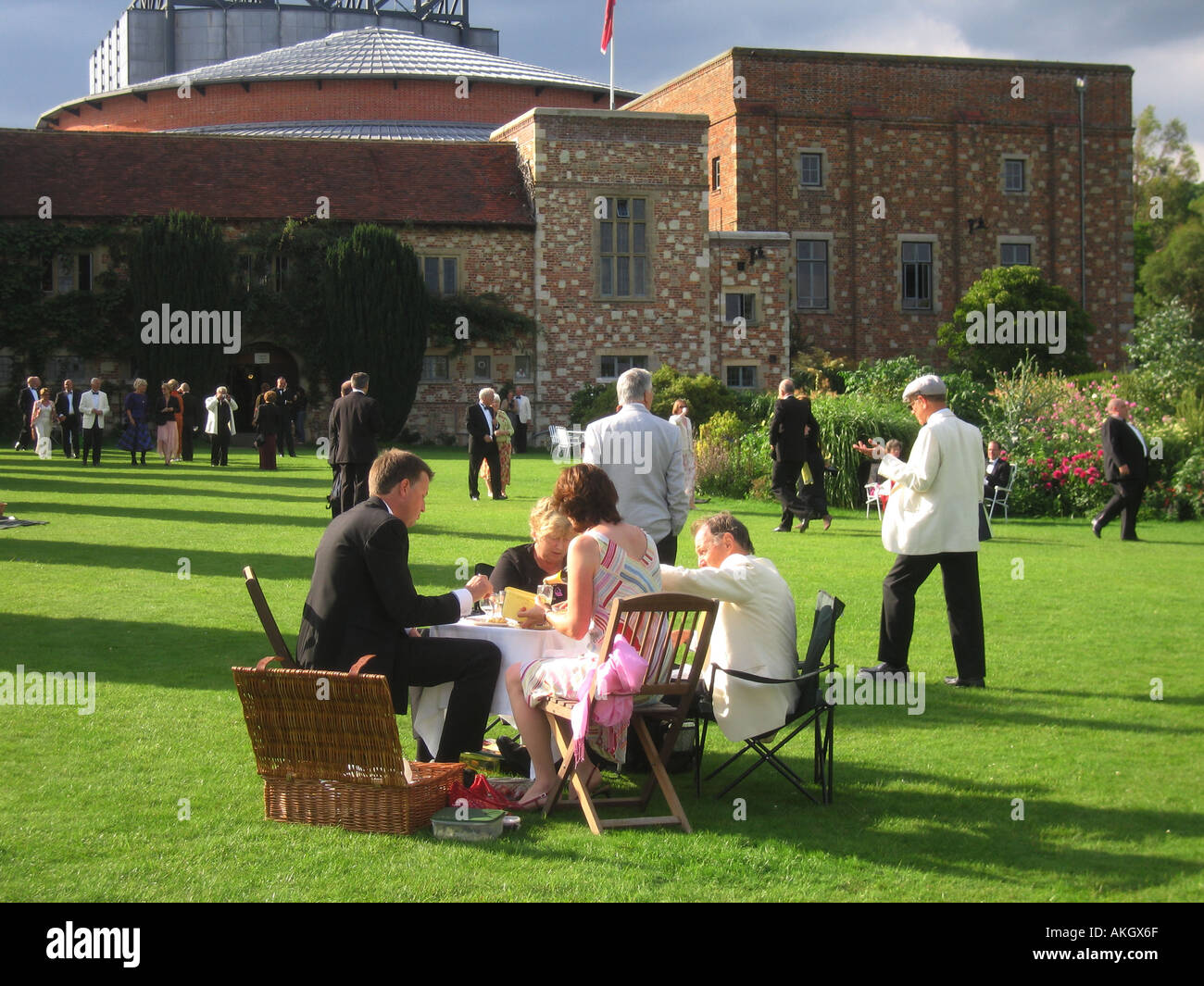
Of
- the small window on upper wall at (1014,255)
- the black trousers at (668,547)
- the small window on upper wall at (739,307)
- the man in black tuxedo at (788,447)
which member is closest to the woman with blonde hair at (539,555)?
the black trousers at (668,547)

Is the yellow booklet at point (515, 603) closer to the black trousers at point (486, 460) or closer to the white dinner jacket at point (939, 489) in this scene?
the white dinner jacket at point (939, 489)

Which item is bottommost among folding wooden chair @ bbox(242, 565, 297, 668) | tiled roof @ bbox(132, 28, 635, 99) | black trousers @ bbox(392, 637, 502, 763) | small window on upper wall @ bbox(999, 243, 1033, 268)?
black trousers @ bbox(392, 637, 502, 763)

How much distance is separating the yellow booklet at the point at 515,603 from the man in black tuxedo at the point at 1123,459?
42.3ft

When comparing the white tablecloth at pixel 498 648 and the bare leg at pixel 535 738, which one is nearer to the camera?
the bare leg at pixel 535 738

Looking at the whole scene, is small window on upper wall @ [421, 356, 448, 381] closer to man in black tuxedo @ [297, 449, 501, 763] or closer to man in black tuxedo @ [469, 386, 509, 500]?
man in black tuxedo @ [469, 386, 509, 500]

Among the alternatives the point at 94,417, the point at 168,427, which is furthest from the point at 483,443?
the point at 94,417

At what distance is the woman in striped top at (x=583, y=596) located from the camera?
6.16 meters

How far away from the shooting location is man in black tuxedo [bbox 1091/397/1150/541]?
1738 cm

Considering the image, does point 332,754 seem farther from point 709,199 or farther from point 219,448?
point 709,199

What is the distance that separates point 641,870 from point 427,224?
37521mm

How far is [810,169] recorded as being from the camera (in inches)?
1833

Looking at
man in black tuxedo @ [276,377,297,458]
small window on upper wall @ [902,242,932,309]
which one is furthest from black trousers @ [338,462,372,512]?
small window on upper wall @ [902,242,932,309]

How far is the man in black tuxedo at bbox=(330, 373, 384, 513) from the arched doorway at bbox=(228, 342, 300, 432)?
80.1 ft
